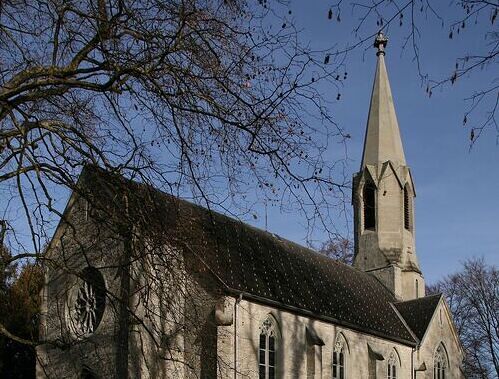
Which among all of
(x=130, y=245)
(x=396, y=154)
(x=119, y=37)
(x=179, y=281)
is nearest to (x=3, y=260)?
(x=130, y=245)

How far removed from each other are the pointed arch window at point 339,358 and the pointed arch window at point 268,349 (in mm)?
3432

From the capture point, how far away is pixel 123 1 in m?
8.61

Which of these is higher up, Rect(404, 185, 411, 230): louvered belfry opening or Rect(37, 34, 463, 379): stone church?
Rect(404, 185, 411, 230): louvered belfry opening

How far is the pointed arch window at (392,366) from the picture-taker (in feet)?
93.7

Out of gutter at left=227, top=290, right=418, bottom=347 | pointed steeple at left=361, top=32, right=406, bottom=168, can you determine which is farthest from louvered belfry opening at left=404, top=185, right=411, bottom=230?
gutter at left=227, top=290, right=418, bottom=347

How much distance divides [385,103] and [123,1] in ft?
99.6

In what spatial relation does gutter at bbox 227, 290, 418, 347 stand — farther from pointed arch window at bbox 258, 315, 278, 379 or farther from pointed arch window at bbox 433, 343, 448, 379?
pointed arch window at bbox 433, 343, 448, 379

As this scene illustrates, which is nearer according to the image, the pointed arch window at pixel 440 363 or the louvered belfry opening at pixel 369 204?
the pointed arch window at pixel 440 363

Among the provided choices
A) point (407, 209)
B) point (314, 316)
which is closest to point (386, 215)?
point (407, 209)

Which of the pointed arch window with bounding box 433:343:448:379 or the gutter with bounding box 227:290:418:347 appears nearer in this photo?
the gutter with bounding box 227:290:418:347

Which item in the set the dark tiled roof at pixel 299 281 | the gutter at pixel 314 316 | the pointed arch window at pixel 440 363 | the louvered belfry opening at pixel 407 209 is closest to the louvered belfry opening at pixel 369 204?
the louvered belfry opening at pixel 407 209

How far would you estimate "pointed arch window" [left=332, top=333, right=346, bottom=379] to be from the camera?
25922 millimetres

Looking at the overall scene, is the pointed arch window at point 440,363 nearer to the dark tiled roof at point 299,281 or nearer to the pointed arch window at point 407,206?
the dark tiled roof at point 299,281

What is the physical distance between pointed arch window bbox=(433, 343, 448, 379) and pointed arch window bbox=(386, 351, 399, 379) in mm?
2922
